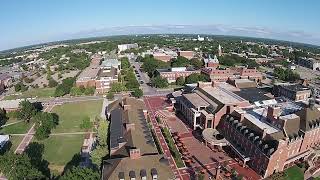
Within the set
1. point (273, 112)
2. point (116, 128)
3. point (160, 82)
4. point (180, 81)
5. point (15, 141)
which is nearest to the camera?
point (273, 112)

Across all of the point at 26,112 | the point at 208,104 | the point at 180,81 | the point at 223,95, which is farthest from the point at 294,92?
the point at 26,112

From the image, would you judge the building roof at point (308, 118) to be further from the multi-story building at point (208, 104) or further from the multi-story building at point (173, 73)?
the multi-story building at point (173, 73)

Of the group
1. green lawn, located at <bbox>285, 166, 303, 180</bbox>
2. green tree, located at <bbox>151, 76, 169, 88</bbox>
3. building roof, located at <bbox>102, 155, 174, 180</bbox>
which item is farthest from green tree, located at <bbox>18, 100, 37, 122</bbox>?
green lawn, located at <bbox>285, 166, 303, 180</bbox>

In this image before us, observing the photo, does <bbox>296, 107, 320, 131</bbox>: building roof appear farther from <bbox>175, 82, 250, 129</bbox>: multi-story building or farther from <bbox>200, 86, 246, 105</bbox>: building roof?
<bbox>200, 86, 246, 105</bbox>: building roof

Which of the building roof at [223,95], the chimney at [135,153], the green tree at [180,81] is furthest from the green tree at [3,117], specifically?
the green tree at [180,81]

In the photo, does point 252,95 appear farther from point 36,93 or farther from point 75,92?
point 36,93

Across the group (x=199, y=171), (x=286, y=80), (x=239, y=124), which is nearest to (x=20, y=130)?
(x=199, y=171)
